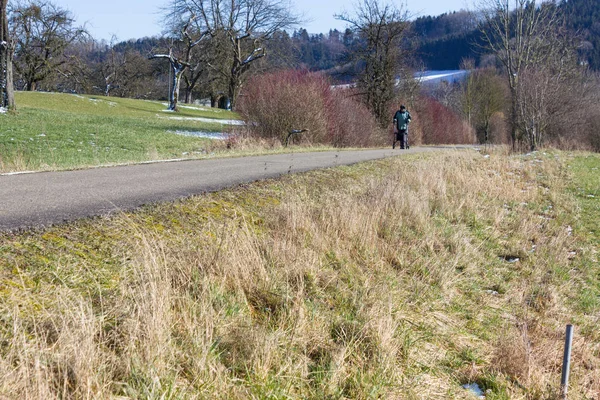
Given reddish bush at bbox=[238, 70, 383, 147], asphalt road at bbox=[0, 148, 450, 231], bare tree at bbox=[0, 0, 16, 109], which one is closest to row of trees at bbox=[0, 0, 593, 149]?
bare tree at bbox=[0, 0, 16, 109]

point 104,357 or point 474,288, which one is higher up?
point 104,357

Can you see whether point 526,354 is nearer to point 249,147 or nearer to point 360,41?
point 249,147

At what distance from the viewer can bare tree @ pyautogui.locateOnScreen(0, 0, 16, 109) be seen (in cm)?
2083

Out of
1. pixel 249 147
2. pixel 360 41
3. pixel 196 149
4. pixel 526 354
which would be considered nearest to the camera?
pixel 526 354

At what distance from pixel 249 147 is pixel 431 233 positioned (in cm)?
984

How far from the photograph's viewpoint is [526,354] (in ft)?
12.6

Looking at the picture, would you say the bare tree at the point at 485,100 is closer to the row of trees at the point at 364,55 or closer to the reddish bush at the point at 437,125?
the row of trees at the point at 364,55

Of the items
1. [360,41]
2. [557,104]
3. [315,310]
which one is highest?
[360,41]

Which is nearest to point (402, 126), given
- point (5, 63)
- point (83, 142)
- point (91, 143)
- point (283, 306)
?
point (91, 143)

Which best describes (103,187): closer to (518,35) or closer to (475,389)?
(475,389)

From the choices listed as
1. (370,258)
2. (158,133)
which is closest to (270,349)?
(370,258)

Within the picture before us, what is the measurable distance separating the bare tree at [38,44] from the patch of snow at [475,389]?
101ft

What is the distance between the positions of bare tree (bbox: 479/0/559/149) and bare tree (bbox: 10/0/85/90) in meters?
23.9

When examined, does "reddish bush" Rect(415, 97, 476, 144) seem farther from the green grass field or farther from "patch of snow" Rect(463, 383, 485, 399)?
"patch of snow" Rect(463, 383, 485, 399)
